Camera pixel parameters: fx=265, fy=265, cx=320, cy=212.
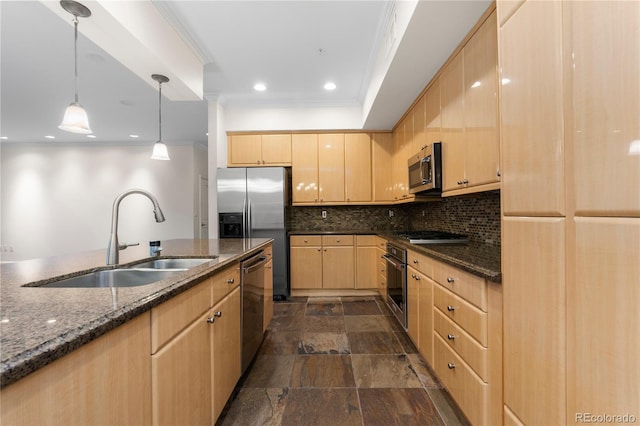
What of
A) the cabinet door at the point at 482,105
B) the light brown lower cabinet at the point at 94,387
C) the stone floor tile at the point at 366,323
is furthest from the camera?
the stone floor tile at the point at 366,323

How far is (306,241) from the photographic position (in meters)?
3.81

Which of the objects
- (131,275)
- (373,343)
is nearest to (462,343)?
(373,343)

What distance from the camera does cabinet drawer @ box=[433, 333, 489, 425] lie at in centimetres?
129

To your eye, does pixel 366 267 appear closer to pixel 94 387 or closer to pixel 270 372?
pixel 270 372

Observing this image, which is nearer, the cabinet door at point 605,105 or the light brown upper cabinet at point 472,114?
the cabinet door at point 605,105

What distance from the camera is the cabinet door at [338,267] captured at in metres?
3.77

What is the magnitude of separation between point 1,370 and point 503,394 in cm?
163

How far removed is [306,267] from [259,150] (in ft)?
6.18

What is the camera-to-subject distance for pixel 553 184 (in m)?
0.91

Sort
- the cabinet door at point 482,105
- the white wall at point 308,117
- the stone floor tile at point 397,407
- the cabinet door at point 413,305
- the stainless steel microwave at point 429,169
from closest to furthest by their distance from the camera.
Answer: the stone floor tile at point 397,407, the cabinet door at point 482,105, the cabinet door at point 413,305, the stainless steel microwave at point 429,169, the white wall at point 308,117

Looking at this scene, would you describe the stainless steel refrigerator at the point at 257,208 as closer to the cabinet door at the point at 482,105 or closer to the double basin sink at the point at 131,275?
the double basin sink at the point at 131,275

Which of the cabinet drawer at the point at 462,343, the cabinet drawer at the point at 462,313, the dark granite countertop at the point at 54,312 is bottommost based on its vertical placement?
the cabinet drawer at the point at 462,343

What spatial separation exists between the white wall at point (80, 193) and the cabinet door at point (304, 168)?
323 centimetres

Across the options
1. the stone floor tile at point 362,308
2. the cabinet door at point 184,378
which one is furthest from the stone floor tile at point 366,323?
the cabinet door at point 184,378
